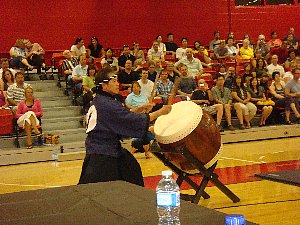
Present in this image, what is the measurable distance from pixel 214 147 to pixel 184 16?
11.3 meters

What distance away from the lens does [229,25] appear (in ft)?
55.7

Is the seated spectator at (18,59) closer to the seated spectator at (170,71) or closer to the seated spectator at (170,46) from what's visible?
the seated spectator at (170,71)

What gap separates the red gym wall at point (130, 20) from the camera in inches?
570

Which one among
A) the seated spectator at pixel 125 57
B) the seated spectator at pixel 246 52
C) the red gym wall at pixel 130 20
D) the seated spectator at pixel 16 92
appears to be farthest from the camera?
the seated spectator at pixel 246 52

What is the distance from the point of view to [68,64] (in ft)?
40.8

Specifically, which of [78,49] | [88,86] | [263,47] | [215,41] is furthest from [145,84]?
[263,47]

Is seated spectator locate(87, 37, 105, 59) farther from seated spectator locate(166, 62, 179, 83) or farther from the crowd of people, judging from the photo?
seated spectator locate(166, 62, 179, 83)

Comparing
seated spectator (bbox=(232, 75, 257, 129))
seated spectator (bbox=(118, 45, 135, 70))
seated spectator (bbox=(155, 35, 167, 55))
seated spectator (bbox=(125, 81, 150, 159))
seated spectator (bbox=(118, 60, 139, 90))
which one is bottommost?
seated spectator (bbox=(232, 75, 257, 129))

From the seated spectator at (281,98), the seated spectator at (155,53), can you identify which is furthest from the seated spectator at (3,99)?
the seated spectator at (281,98)

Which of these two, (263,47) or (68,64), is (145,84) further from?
(263,47)

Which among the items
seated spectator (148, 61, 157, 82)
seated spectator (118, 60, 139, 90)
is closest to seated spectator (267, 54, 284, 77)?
seated spectator (148, 61, 157, 82)

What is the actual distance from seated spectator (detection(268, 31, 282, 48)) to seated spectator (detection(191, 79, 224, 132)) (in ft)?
18.3

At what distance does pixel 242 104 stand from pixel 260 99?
2.03ft

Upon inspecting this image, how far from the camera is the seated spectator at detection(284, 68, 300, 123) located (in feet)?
40.3
